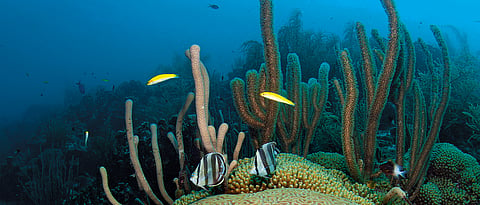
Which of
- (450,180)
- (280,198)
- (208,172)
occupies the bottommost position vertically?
(450,180)

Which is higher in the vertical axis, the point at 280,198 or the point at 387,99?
the point at 387,99

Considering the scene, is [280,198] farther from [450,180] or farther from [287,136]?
[450,180]

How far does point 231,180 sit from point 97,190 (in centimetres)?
382

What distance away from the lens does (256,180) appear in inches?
98.4

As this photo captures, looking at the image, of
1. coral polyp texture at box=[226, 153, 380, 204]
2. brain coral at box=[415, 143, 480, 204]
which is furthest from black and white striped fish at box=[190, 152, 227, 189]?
brain coral at box=[415, 143, 480, 204]

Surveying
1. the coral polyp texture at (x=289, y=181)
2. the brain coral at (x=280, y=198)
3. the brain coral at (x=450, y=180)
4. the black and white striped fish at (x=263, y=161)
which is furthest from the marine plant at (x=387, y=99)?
the black and white striped fish at (x=263, y=161)

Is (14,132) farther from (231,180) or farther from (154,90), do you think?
(231,180)

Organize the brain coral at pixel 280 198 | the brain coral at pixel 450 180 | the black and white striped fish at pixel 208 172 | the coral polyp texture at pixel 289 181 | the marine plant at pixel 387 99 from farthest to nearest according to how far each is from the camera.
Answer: the brain coral at pixel 450 180 < the marine plant at pixel 387 99 < the coral polyp texture at pixel 289 181 < the brain coral at pixel 280 198 < the black and white striped fish at pixel 208 172

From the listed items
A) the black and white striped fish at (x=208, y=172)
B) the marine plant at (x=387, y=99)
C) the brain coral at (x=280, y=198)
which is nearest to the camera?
the black and white striped fish at (x=208, y=172)

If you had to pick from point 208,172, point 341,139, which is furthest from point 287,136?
point 208,172

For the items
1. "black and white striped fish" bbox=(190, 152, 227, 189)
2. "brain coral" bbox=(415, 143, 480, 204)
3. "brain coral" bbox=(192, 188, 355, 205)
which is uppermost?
"black and white striped fish" bbox=(190, 152, 227, 189)

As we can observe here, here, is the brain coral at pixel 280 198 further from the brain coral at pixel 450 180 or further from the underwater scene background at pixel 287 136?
the brain coral at pixel 450 180

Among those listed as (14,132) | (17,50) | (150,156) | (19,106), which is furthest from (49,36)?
(150,156)

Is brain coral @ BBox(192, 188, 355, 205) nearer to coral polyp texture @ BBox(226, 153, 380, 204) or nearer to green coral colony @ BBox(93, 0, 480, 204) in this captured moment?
green coral colony @ BBox(93, 0, 480, 204)
